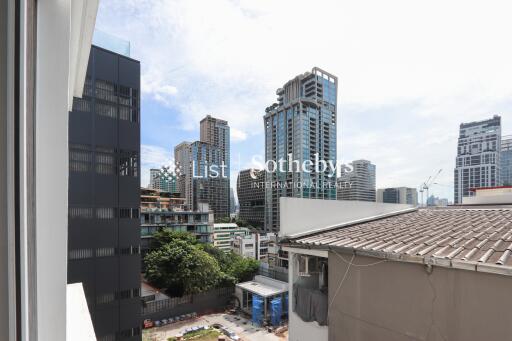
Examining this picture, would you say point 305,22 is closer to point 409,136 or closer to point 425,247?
point 425,247

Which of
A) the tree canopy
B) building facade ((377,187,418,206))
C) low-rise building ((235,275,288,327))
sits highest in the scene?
building facade ((377,187,418,206))

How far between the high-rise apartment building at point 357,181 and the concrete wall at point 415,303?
22.7 m

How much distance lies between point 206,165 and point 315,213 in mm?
25438

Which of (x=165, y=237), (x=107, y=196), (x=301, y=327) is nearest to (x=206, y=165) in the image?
(x=165, y=237)

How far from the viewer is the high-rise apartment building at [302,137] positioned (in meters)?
23.6

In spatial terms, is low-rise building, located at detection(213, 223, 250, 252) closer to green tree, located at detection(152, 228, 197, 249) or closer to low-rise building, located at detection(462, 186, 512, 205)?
green tree, located at detection(152, 228, 197, 249)

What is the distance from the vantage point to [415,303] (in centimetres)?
196

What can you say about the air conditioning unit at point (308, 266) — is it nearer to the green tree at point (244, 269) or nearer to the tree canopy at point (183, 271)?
the tree canopy at point (183, 271)

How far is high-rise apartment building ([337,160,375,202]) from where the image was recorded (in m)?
24.0

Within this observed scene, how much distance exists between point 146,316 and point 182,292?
208 cm

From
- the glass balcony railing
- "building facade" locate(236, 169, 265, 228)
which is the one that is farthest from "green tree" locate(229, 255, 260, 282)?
"building facade" locate(236, 169, 265, 228)

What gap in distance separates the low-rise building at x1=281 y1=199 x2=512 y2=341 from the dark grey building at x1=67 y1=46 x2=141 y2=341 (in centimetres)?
709

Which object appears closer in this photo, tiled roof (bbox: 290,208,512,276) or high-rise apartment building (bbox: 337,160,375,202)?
tiled roof (bbox: 290,208,512,276)

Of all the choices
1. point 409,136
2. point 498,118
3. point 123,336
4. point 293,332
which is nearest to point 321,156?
Answer: point 409,136
